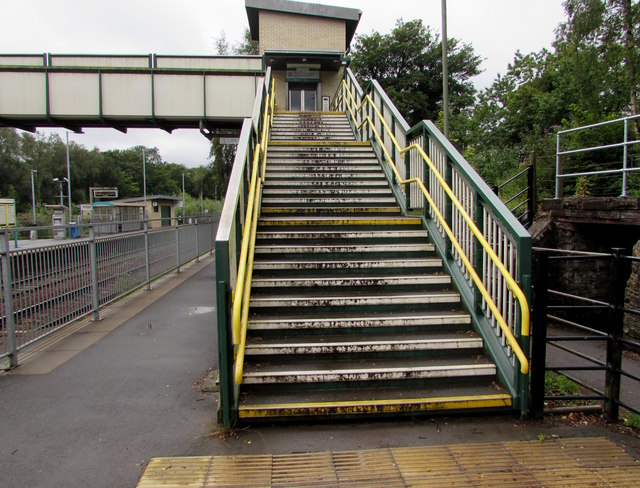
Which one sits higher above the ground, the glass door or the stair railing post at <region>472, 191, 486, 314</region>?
the glass door

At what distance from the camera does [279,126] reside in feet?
40.0

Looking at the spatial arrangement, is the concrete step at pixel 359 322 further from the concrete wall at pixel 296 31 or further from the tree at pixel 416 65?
the tree at pixel 416 65

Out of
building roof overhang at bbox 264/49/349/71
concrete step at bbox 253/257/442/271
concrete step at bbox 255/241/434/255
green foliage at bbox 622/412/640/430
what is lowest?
green foliage at bbox 622/412/640/430

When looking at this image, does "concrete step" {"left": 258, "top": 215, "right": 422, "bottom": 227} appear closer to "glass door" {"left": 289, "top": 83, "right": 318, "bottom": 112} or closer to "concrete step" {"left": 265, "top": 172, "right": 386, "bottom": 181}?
"concrete step" {"left": 265, "top": 172, "right": 386, "bottom": 181}

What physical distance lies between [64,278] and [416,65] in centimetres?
3676

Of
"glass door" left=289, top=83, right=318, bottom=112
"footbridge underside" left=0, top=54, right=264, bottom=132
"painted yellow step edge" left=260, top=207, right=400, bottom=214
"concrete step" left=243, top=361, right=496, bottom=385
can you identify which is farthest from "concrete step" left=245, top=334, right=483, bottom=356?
"glass door" left=289, top=83, right=318, bottom=112

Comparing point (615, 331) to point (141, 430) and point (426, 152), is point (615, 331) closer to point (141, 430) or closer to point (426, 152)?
point (426, 152)

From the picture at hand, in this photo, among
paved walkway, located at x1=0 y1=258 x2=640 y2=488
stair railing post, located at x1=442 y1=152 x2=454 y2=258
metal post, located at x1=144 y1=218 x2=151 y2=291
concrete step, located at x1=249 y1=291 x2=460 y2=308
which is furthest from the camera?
metal post, located at x1=144 y1=218 x2=151 y2=291

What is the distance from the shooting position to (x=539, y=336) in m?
3.69

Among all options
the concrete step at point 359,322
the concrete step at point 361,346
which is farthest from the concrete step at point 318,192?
the concrete step at point 361,346

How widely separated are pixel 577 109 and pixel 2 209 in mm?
28584

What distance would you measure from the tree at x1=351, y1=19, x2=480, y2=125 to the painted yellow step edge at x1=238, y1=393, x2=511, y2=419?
3450 centimetres

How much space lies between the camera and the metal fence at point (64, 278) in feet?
15.9

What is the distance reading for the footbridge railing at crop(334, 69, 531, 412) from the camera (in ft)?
12.0
